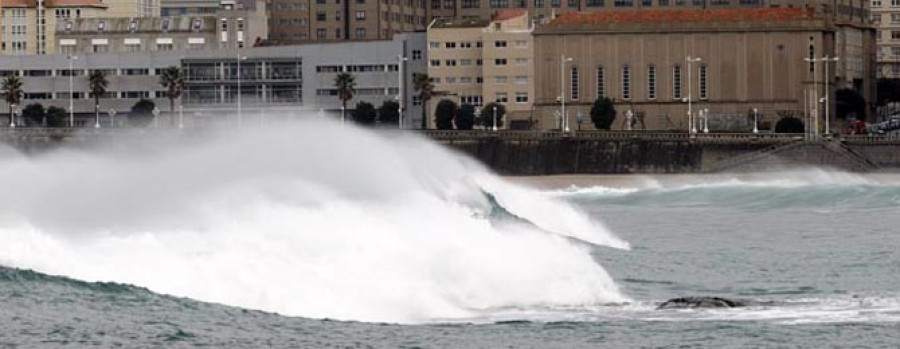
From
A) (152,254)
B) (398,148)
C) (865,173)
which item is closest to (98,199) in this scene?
(152,254)

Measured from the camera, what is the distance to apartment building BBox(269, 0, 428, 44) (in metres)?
190

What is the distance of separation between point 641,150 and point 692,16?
15.9 metres

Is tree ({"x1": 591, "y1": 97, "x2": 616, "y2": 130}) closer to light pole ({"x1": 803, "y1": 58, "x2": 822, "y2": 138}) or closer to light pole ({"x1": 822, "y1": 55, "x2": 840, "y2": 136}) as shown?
light pole ({"x1": 803, "y1": 58, "x2": 822, "y2": 138})

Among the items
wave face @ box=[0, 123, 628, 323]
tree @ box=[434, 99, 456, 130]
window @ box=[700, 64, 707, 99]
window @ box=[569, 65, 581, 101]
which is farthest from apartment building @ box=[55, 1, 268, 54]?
wave face @ box=[0, 123, 628, 323]

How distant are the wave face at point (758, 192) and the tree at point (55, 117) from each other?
145 ft

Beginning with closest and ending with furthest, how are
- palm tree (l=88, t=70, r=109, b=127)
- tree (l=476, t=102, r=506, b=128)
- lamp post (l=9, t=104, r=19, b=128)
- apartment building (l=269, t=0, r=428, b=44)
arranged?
tree (l=476, t=102, r=506, b=128) < palm tree (l=88, t=70, r=109, b=127) < lamp post (l=9, t=104, r=19, b=128) < apartment building (l=269, t=0, r=428, b=44)

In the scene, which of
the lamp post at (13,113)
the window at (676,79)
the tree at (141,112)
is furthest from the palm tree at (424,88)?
the lamp post at (13,113)

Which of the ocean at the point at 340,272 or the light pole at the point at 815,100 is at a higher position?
the light pole at the point at 815,100

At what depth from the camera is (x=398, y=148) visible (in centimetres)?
8431

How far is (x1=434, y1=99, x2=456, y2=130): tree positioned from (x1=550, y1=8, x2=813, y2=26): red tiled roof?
8.79m

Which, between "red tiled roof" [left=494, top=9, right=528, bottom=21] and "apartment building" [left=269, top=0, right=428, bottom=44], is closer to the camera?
"red tiled roof" [left=494, top=9, right=528, bottom=21]

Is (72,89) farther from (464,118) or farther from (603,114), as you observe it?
(603,114)

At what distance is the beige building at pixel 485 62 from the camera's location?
566 feet

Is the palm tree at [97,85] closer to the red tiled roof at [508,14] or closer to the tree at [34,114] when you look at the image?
the tree at [34,114]
